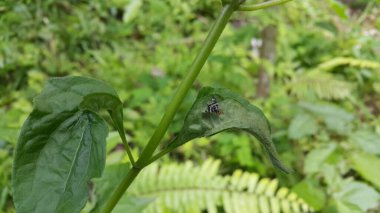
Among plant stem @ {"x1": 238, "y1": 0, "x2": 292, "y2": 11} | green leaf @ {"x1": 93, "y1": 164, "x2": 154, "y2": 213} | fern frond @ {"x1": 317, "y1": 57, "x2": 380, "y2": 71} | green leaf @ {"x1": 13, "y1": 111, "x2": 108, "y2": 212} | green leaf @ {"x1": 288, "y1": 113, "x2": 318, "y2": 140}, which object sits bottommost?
fern frond @ {"x1": 317, "y1": 57, "x2": 380, "y2": 71}

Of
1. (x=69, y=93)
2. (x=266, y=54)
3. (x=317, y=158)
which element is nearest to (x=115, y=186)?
(x=69, y=93)

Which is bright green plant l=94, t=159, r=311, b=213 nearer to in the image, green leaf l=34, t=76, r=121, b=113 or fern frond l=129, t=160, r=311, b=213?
fern frond l=129, t=160, r=311, b=213

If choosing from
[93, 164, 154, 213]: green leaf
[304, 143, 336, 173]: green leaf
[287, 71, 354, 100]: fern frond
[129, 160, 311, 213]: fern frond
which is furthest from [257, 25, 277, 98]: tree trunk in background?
[93, 164, 154, 213]: green leaf

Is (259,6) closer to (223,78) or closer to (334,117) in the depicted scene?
(334,117)

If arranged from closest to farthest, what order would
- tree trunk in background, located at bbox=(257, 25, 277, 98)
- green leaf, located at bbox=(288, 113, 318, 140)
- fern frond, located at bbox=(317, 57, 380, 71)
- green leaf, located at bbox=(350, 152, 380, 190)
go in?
green leaf, located at bbox=(350, 152, 380, 190)
green leaf, located at bbox=(288, 113, 318, 140)
tree trunk in background, located at bbox=(257, 25, 277, 98)
fern frond, located at bbox=(317, 57, 380, 71)

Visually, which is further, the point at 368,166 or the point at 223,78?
the point at 223,78

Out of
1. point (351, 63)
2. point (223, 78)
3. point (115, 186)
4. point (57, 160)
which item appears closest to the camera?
point (57, 160)

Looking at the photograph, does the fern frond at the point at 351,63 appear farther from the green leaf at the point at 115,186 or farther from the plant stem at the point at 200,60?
the plant stem at the point at 200,60
